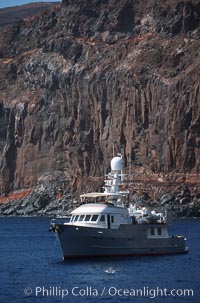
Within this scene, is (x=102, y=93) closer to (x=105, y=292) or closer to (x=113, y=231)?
(x=113, y=231)

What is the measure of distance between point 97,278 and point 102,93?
112m

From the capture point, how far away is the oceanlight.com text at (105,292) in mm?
56062

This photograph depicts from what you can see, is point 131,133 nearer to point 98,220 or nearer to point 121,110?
point 121,110

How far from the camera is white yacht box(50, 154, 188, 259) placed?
7025 centimetres

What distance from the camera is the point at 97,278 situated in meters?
62.3

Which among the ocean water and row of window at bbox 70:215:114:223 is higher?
row of window at bbox 70:215:114:223

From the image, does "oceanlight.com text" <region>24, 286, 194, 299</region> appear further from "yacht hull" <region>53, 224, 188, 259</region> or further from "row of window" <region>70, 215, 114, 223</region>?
"row of window" <region>70, 215, 114, 223</region>

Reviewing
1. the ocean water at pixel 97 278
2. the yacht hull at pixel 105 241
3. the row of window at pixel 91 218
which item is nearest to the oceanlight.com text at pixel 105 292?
the ocean water at pixel 97 278

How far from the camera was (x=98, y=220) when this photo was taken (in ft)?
235

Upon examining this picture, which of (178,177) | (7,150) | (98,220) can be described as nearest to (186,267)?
(98,220)

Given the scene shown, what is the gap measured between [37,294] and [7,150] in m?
131

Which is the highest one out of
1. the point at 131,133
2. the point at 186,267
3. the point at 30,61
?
the point at 30,61

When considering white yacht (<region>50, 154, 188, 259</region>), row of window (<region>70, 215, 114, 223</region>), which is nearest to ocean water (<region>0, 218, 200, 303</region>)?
white yacht (<region>50, 154, 188, 259</region>)

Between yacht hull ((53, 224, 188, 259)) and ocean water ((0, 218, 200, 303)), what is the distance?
0.67 meters
